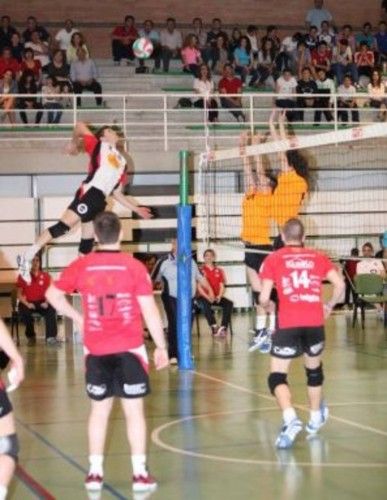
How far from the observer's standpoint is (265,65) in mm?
28219

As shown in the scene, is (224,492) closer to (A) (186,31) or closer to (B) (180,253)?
(B) (180,253)

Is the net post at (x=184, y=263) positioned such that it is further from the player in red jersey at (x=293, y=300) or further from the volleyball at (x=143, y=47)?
the volleyball at (x=143, y=47)

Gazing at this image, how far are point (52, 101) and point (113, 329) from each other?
56.2 ft

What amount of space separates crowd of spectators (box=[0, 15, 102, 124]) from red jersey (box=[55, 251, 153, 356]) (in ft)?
50.2

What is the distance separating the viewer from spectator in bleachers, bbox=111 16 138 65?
92.4ft

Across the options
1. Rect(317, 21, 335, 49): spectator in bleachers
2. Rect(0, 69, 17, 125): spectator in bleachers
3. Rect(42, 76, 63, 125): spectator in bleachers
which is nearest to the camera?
Rect(0, 69, 17, 125): spectator in bleachers

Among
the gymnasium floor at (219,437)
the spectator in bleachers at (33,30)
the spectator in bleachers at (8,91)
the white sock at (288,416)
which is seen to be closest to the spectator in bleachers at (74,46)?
the spectator in bleachers at (33,30)

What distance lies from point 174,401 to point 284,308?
3.28 m

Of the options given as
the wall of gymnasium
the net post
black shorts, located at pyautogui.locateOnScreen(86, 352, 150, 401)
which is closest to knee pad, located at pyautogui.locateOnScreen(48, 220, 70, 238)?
the net post

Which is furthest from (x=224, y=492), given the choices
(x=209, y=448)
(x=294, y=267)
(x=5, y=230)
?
(x=5, y=230)

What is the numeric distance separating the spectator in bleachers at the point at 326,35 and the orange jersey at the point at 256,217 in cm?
1527

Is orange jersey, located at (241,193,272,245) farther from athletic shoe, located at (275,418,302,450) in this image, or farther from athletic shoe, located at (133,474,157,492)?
athletic shoe, located at (133,474,157,492)

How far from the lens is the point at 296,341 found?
963cm

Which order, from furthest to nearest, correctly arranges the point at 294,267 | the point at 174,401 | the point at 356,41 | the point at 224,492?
1. the point at 356,41
2. the point at 174,401
3. the point at 294,267
4. the point at 224,492
